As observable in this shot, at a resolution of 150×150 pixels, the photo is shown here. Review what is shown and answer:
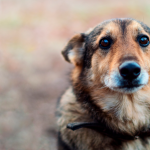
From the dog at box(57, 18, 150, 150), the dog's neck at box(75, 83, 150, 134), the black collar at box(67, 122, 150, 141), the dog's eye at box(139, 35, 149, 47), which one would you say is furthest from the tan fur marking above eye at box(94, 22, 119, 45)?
the black collar at box(67, 122, 150, 141)

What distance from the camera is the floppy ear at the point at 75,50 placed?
12.9ft

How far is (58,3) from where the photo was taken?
1236 cm

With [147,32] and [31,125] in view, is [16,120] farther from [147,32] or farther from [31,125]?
[147,32]

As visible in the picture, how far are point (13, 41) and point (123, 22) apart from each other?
300 inches

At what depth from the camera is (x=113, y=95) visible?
337 cm

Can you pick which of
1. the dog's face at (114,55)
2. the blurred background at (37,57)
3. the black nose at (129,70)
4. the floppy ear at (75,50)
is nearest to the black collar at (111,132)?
the dog's face at (114,55)

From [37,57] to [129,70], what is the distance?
6.80 metres

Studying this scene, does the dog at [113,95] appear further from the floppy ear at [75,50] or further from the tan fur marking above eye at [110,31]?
the floppy ear at [75,50]

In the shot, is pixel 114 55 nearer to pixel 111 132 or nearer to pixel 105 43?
pixel 105 43

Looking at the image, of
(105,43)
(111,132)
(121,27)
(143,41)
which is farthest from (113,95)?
(121,27)

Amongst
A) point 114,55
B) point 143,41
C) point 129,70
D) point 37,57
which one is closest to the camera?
point 129,70

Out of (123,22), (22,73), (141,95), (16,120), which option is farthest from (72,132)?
(22,73)

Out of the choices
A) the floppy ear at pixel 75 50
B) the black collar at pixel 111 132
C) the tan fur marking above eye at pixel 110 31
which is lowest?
the black collar at pixel 111 132

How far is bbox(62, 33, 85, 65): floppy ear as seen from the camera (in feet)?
12.9
